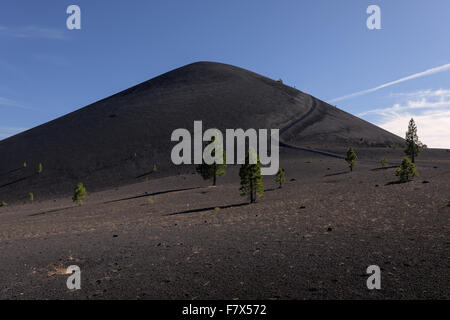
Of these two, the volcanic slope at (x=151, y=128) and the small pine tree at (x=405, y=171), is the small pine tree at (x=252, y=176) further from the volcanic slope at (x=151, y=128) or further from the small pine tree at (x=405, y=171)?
the volcanic slope at (x=151, y=128)

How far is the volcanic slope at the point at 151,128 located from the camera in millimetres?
73688

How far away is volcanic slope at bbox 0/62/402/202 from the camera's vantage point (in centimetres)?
7369

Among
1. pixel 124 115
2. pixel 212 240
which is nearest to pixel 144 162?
pixel 124 115

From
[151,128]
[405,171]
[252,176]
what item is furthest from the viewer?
[151,128]

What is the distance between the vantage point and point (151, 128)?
9950 centimetres

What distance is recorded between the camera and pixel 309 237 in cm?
1437

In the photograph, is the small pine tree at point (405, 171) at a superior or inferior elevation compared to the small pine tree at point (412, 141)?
inferior

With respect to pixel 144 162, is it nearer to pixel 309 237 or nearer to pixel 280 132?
pixel 280 132

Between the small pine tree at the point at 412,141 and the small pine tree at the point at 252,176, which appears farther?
the small pine tree at the point at 412,141

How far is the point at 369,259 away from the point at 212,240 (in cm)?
729

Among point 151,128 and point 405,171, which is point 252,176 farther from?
point 151,128

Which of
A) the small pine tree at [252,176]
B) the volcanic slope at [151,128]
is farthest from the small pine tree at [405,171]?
the volcanic slope at [151,128]

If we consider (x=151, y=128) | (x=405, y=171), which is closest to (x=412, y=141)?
(x=405, y=171)
